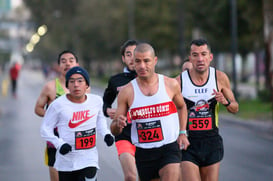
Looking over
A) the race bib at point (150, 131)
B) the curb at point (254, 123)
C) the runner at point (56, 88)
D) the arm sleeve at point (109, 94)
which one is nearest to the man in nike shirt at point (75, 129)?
the race bib at point (150, 131)

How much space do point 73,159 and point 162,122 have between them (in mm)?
944

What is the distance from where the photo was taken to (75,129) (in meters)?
6.56

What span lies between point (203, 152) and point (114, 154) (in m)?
6.50

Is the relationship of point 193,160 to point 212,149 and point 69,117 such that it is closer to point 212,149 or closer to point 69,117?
point 212,149

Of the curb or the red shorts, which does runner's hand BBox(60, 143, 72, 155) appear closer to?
the red shorts

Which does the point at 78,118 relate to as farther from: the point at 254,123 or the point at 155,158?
the point at 254,123

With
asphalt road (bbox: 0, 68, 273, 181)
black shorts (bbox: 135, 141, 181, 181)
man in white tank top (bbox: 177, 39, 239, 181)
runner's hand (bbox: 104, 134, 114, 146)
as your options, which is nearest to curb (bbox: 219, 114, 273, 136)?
asphalt road (bbox: 0, 68, 273, 181)

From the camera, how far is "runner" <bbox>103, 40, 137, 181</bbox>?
7.31 meters

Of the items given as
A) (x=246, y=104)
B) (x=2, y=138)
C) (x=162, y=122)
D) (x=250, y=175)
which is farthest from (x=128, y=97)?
(x=246, y=104)

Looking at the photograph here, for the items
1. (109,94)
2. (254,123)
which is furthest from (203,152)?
(254,123)

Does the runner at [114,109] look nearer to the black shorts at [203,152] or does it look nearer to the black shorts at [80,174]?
the black shorts at [203,152]

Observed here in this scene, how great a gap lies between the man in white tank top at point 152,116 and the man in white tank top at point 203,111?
1.89ft

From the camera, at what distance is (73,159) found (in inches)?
255

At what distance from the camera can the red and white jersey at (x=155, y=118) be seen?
6.22 metres
